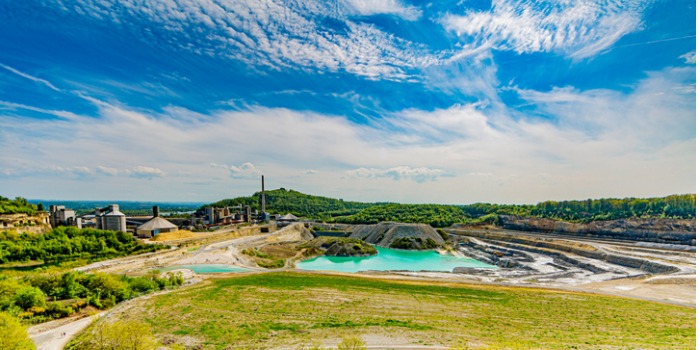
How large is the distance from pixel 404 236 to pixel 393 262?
15.1m

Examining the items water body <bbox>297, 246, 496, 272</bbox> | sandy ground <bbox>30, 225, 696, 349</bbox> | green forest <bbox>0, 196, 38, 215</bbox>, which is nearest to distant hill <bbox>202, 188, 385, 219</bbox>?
water body <bbox>297, 246, 496, 272</bbox>

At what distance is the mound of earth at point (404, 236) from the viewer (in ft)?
203

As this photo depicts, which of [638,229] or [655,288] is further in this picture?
[638,229]

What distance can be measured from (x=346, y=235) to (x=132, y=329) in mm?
68938

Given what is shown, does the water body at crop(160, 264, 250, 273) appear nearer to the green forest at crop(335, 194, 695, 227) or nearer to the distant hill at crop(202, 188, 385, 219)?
the green forest at crop(335, 194, 695, 227)

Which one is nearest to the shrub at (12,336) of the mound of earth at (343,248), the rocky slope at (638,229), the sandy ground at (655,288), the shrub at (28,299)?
the shrub at (28,299)

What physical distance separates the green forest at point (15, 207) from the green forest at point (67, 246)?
5.05 metres

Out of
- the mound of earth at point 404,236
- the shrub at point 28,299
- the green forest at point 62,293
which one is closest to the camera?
the green forest at point 62,293

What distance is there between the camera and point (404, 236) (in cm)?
6519

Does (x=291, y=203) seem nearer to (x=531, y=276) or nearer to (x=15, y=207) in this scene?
(x=15, y=207)

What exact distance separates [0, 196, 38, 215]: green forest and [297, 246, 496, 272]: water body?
131 ft

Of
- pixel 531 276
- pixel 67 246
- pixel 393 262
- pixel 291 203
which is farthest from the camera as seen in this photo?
pixel 291 203

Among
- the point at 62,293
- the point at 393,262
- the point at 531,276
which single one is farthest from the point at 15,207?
the point at 531,276

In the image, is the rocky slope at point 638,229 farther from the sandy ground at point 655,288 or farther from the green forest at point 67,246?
the green forest at point 67,246
